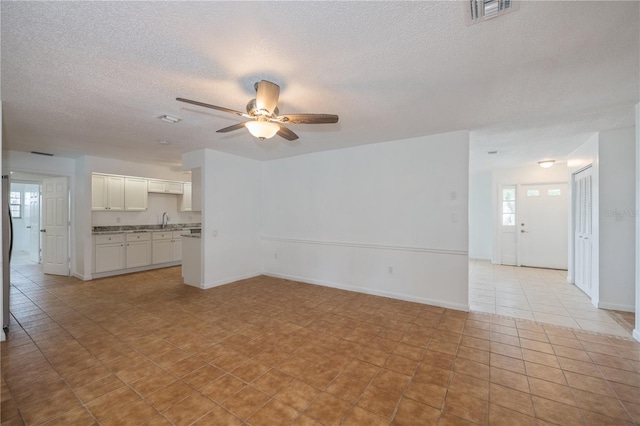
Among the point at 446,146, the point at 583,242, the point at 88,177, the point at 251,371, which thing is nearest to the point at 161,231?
the point at 88,177

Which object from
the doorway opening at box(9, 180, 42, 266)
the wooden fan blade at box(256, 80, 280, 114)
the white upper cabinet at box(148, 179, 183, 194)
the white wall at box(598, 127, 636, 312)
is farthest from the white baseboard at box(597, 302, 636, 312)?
the doorway opening at box(9, 180, 42, 266)

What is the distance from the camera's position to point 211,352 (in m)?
2.64

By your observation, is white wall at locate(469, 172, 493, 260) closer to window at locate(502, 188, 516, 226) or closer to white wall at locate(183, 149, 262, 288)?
window at locate(502, 188, 516, 226)

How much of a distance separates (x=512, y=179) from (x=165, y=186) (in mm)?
8949

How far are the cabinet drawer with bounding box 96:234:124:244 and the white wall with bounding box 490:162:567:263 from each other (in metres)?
9.16

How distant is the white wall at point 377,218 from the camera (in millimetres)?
3861

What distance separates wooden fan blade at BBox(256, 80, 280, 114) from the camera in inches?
85.1

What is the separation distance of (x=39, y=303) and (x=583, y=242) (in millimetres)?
8887

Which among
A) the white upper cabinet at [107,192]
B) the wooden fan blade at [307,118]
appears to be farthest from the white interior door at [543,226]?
the white upper cabinet at [107,192]

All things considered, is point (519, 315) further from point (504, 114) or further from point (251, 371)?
point (251, 371)

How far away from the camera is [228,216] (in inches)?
206

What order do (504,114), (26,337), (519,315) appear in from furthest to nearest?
(519,315) < (504,114) < (26,337)

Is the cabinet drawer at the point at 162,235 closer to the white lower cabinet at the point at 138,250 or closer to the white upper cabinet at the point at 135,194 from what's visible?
the white lower cabinet at the point at 138,250

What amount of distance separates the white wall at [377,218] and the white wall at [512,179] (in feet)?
13.7
